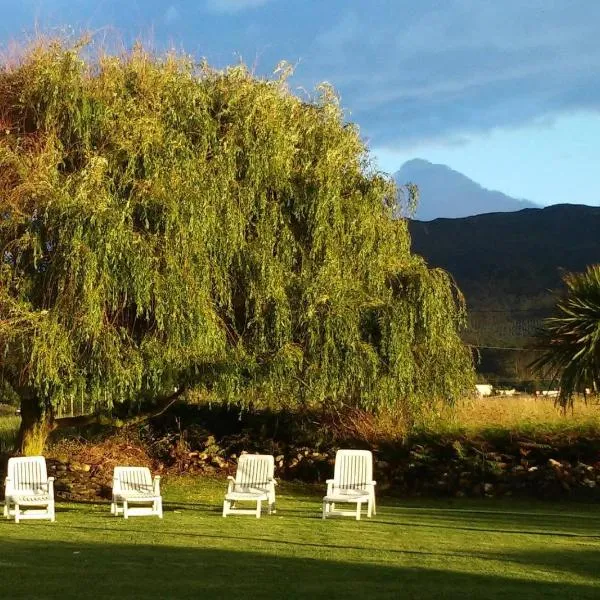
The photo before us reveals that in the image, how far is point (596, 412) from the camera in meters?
18.8

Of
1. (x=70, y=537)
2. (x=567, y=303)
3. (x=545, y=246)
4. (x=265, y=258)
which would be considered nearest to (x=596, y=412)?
(x=567, y=303)

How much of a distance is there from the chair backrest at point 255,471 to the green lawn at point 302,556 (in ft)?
1.98

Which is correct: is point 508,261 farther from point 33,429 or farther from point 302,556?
point 302,556

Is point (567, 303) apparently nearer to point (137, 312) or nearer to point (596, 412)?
point (596, 412)

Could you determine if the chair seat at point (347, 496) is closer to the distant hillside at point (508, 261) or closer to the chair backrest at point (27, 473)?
the chair backrest at point (27, 473)

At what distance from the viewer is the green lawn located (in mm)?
7102

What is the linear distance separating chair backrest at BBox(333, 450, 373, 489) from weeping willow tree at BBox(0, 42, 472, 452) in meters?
1.54

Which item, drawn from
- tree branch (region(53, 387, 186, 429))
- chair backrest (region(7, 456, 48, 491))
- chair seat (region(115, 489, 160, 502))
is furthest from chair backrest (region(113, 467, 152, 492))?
tree branch (region(53, 387, 186, 429))

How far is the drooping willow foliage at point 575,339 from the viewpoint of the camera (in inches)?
608

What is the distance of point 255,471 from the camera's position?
45.1 ft

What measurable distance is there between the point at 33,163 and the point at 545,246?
2540 inches

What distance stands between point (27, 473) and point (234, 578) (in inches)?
256

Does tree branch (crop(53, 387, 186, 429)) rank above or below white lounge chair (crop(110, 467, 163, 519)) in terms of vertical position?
above

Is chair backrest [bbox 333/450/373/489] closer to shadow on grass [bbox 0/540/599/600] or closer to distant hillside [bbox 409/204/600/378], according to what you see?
shadow on grass [bbox 0/540/599/600]
